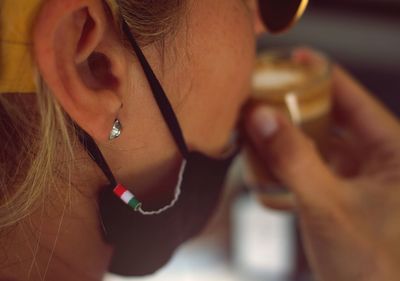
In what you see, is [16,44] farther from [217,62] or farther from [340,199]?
[340,199]

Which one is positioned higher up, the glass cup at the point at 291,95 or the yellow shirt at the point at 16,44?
the yellow shirt at the point at 16,44

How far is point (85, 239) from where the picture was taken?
2.08ft

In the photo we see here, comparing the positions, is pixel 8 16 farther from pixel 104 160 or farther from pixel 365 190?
pixel 365 190

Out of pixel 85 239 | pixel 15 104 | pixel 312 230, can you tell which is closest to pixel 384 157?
pixel 312 230

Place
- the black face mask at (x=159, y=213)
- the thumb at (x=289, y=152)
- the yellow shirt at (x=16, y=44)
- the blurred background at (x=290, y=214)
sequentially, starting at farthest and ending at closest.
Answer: the blurred background at (x=290, y=214)
the thumb at (x=289, y=152)
the black face mask at (x=159, y=213)
the yellow shirt at (x=16, y=44)

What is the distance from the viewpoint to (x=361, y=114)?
114 centimetres

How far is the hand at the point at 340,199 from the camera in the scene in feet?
3.04

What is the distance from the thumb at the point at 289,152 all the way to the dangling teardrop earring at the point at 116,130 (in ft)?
1.29

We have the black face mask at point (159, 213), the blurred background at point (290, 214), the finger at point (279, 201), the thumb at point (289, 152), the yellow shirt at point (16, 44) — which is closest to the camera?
the yellow shirt at point (16, 44)

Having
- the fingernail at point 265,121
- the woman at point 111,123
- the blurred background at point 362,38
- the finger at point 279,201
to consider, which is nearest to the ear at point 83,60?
the woman at point 111,123

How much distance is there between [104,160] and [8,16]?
0.18 m

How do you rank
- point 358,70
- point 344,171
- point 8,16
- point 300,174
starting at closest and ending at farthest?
point 8,16 < point 300,174 < point 344,171 < point 358,70

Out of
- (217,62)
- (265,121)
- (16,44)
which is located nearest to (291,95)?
(265,121)

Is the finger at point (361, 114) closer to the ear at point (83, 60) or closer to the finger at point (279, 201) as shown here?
the finger at point (279, 201)
